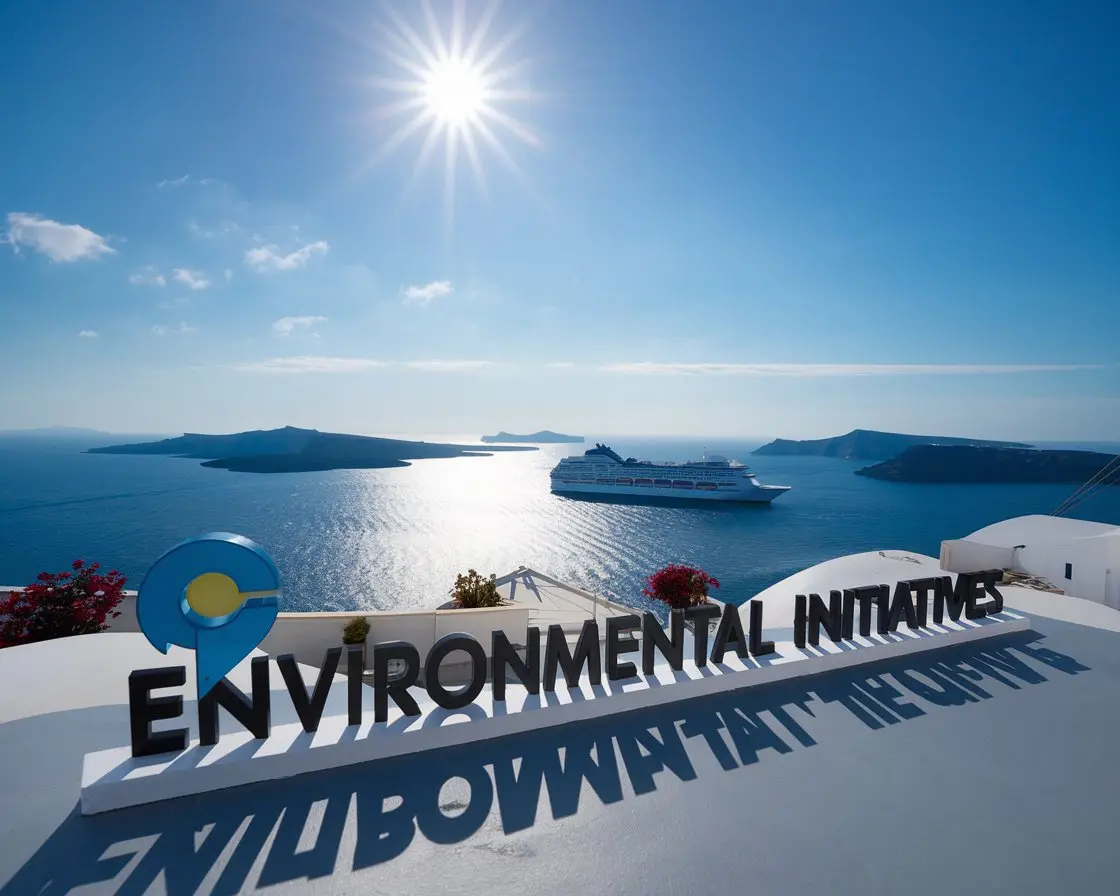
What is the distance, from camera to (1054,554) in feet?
58.3

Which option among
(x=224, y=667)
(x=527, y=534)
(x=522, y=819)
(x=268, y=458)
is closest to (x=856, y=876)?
(x=522, y=819)

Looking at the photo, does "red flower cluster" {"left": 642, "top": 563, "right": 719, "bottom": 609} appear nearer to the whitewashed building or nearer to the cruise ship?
the whitewashed building

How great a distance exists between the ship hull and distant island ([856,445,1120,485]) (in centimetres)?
5156

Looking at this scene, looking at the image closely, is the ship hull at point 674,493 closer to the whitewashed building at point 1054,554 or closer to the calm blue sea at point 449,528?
the calm blue sea at point 449,528

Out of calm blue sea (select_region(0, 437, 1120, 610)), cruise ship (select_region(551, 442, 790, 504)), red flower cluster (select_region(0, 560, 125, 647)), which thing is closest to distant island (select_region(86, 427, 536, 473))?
calm blue sea (select_region(0, 437, 1120, 610))

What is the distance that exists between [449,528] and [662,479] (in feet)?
106

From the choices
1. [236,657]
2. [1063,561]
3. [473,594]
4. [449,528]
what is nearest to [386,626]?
[473,594]

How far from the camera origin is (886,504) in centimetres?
7462

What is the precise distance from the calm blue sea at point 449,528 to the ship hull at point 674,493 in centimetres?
313

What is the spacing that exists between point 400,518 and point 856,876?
66264mm

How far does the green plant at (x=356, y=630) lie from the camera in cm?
1030

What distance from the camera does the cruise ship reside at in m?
72.6

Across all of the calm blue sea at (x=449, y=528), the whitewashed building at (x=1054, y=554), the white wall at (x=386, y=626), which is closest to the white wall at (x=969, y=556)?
the whitewashed building at (x=1054, y=554)

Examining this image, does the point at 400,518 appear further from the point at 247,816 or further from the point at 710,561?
the point at 247,816
